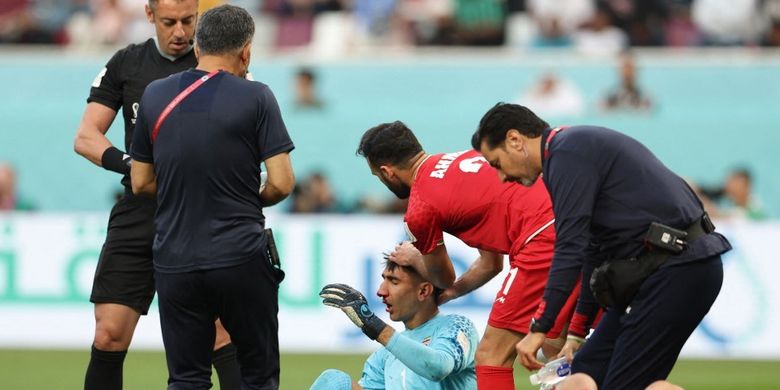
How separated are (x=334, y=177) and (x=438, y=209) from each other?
35.6ft

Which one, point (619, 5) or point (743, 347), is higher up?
point (619, 5)

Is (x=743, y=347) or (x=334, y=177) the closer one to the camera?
(x=743, y=347)

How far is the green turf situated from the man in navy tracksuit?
4.24 m

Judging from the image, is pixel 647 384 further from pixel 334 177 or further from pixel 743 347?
pixel 334 177

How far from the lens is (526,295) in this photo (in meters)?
7.76

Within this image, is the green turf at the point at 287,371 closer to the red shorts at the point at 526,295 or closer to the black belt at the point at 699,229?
the red shorts at the point at 526,295

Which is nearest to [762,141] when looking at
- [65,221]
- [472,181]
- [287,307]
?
[287,307]

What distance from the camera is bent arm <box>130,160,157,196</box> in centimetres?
692

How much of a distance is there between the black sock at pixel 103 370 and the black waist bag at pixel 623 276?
2.80 m

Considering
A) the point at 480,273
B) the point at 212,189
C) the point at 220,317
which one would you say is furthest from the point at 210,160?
the point at 480,273

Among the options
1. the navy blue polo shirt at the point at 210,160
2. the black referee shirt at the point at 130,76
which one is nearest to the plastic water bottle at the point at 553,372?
the navy blue polo shirt at the point at 210,160

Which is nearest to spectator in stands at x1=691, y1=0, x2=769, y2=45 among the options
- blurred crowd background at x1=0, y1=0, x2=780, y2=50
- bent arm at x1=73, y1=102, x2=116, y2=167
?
blurred crowd background at x1=0, y1=0, x2=780, y2=50

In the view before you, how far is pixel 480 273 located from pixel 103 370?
2202 millimetres

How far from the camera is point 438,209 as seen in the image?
25.3 ft
